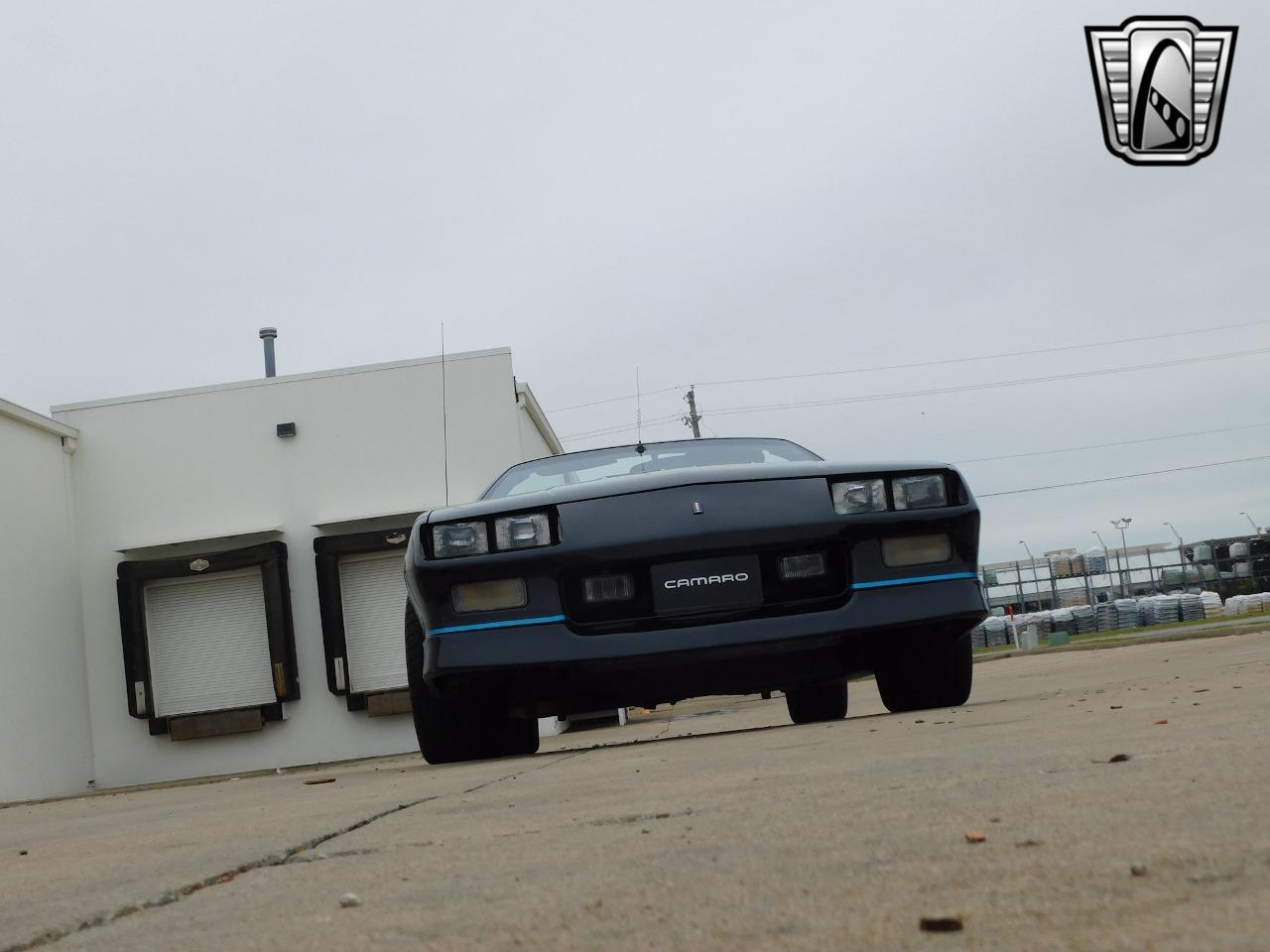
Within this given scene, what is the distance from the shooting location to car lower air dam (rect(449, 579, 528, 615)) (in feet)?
15.3

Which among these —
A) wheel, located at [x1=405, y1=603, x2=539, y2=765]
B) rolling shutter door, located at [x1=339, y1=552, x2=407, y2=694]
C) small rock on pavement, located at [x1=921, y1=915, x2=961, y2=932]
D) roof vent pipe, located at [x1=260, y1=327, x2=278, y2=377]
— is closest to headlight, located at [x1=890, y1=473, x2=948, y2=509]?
wheel, located at [x1=405, y1=603, x2=539, y2=765]

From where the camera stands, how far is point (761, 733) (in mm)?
5094

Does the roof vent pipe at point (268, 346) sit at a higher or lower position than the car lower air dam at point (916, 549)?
higher

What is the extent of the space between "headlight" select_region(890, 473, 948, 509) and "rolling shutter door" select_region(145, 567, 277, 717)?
491 inches

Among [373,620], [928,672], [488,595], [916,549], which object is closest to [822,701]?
[928,672]

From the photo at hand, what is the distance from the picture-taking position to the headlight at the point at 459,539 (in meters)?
4.68

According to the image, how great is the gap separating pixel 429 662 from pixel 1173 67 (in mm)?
8400

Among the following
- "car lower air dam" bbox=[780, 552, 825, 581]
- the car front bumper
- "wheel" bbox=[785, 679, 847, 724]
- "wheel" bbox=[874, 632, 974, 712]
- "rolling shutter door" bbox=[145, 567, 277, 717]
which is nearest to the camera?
the car front bumper

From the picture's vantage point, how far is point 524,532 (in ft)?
15.3

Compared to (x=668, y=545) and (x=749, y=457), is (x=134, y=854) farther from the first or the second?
(x=749, y=457)

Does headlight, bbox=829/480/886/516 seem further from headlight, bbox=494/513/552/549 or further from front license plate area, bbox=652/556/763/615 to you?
headlight, bbox=494/513/552/549

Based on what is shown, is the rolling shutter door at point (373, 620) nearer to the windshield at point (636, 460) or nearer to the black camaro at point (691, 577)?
the windshield at point (636, 460)

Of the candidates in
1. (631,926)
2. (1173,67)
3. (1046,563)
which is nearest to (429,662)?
(631,926)

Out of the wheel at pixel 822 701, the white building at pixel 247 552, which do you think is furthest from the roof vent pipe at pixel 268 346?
the wheel at pixel 822 701
